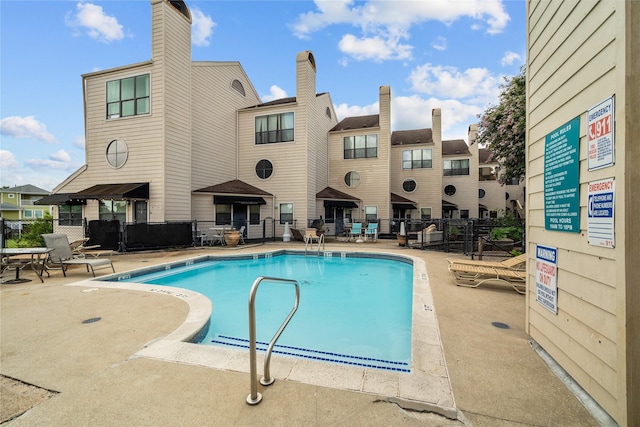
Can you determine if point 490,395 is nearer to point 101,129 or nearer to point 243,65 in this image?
point 101,129

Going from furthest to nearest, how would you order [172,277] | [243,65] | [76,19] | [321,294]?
[243,65], [76,19], [172,277], [321,294]

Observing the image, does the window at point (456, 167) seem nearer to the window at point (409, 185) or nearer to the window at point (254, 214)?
the window at point (409, 185)

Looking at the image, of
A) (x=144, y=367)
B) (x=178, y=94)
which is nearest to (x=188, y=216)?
(x=178, y=94)

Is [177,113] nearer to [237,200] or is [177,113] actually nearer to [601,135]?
[237,200]

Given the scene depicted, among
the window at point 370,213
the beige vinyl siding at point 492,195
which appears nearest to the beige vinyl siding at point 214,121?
the window at point 370,213

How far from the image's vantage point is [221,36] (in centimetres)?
1445

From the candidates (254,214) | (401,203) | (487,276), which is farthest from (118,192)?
(401,203)

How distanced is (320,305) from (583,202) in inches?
208

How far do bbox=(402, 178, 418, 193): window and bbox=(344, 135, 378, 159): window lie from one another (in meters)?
5.09

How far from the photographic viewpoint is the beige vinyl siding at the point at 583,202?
1.97 meters

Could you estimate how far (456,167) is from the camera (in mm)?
26500

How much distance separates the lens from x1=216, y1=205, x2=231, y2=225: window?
52.9ft

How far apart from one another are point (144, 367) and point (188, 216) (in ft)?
42.0

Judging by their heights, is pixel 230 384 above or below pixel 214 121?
below
